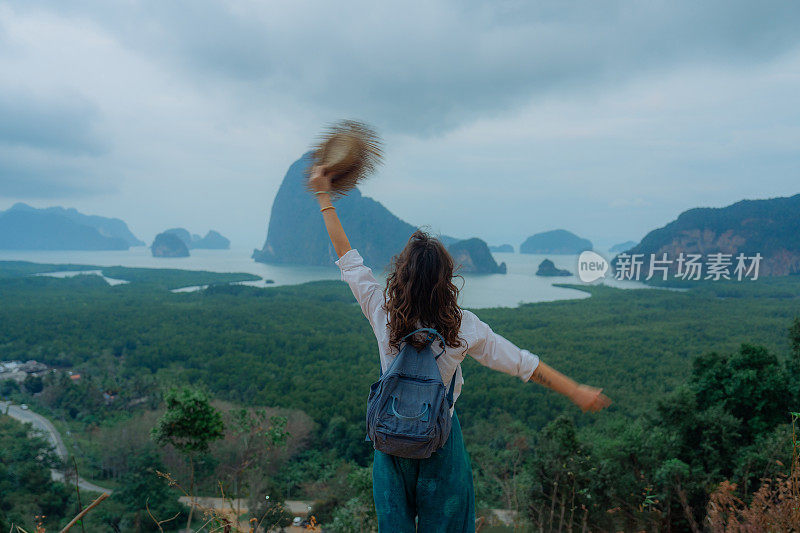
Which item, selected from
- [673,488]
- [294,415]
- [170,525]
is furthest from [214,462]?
[673,488]

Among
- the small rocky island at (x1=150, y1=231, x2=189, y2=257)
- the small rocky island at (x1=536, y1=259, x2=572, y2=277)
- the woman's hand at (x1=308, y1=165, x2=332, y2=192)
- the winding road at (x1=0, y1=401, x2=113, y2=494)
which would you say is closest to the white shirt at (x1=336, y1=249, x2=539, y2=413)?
the woman's hand at (x1=308, y1=165, x2=332, y2=192)

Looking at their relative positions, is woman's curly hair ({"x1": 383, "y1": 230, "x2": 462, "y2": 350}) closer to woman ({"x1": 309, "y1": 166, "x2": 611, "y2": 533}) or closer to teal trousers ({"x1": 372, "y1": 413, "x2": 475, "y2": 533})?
woman ({"x1": 309, "y1": 166, "x2": 611, "y2": 533})

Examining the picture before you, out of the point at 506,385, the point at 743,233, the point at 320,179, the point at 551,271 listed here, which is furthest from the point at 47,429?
the point at 551,271

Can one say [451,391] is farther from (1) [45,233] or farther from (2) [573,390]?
(1) [45,233]

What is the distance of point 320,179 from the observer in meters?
1.11

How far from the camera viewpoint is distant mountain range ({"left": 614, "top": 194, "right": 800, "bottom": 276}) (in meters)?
33.5

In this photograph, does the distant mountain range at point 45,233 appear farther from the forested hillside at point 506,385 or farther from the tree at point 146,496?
the tree at point 146,496

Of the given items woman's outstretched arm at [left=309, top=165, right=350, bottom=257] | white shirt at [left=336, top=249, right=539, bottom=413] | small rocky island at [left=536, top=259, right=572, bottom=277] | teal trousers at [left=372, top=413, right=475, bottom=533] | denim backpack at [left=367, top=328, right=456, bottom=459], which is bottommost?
teal trousers at [left=372, top=413, right=475, bottom=533]

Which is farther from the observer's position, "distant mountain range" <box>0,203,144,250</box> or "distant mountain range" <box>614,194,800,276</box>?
"distant mountain range" <box>0,203,144,250</box>

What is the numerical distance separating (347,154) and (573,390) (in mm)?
717

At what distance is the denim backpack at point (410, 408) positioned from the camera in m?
0.75

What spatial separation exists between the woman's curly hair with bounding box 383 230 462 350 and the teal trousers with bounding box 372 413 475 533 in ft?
0.68

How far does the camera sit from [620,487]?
20.1ft

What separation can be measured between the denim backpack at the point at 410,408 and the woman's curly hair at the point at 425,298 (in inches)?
1.0
